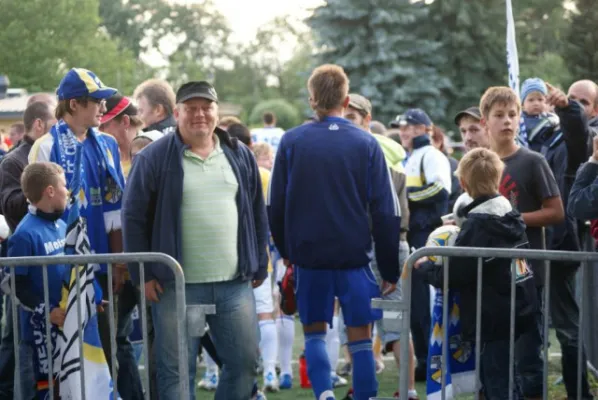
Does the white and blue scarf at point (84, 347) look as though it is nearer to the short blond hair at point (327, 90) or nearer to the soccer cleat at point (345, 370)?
the short blond hair at point (327, 90)

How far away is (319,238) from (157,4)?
84.0 meters

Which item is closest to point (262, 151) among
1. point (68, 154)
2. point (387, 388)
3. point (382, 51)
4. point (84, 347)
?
point (387, 388)

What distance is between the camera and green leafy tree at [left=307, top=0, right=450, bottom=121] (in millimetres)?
35500

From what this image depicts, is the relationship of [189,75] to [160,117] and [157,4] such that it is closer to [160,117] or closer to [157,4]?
[157,4]

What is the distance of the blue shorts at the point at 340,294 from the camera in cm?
714

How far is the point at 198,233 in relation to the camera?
6441 mm

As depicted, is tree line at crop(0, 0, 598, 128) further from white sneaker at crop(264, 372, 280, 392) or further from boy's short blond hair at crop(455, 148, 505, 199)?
boy's short blond hair at crop(455, 148, 505, 199)

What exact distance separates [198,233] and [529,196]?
2212 millimetres

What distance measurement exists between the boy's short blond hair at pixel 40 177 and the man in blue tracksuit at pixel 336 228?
4.94 feet

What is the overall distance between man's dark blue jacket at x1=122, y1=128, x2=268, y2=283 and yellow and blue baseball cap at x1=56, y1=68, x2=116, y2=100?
0.62 meters

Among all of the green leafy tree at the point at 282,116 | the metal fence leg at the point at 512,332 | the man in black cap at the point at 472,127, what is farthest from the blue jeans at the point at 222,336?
the green leafy tree at the point at 282,116

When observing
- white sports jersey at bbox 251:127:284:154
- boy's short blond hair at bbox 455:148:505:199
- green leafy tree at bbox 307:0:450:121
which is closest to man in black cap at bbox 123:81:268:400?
boy's short blond hair at bbox 455:148:505:199

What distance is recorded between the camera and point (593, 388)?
7.82m

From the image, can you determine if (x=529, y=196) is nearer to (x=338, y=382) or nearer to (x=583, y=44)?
(x=338, y=382)
